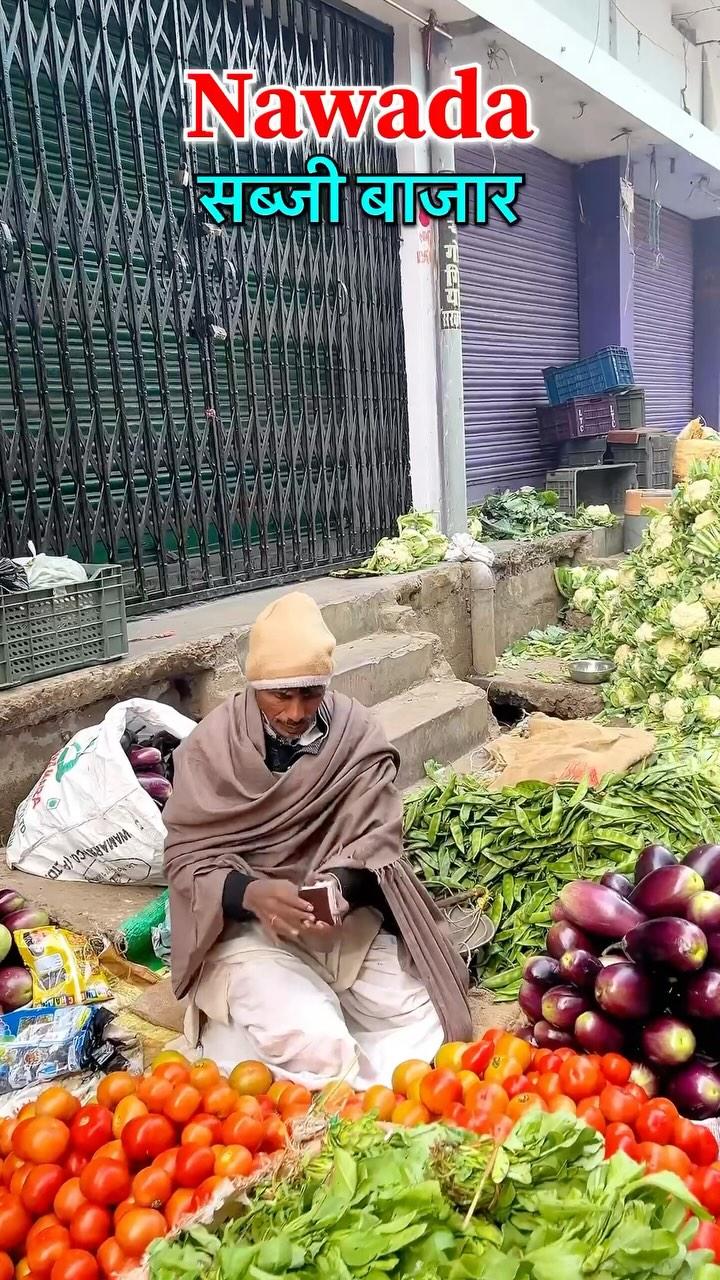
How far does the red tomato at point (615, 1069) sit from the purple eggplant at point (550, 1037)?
20 cm

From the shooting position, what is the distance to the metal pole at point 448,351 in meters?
7.43

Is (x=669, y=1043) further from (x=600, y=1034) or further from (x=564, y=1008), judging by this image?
(x=564, y=1008)

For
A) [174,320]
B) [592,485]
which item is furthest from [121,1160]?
[592,485]

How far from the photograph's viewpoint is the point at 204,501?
5.77 meters

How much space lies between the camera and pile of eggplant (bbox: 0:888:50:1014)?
2896mm

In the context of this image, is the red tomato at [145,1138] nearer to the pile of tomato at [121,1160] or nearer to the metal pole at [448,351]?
the pile of tomato at [121,1160]

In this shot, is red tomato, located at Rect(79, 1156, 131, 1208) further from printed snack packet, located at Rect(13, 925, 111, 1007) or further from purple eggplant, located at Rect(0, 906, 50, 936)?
purple eggplant, located at Rect(0, 906, 50, 936)

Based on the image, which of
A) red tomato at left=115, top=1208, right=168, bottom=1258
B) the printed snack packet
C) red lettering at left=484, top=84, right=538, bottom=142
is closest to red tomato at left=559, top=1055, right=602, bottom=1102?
red tomato at left=115, top=1208, right=168, bottom=1258

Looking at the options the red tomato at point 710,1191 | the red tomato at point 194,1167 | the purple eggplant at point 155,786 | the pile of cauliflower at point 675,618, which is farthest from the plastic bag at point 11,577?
the pile of cauliflower at point 675,618

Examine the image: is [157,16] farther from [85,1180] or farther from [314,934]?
[85,1180]

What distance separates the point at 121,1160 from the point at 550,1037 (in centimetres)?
113

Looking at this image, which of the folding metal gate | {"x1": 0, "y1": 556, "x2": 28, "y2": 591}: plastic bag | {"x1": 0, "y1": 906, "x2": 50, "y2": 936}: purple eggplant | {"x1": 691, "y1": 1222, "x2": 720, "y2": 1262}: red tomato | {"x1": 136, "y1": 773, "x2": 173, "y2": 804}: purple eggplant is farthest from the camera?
the folding metal gate

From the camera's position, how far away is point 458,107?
299 inches

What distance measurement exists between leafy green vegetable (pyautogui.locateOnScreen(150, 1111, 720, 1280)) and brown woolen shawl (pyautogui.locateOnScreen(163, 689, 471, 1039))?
0.91 meters
